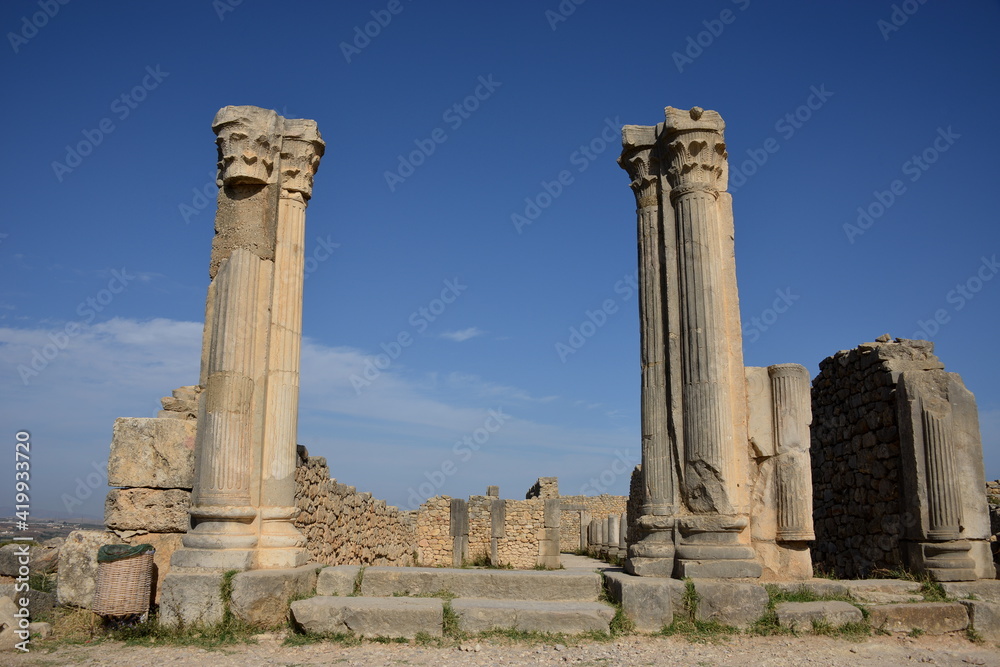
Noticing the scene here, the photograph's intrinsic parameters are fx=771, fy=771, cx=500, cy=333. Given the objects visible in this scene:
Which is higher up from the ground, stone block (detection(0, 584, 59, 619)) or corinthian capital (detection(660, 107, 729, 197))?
corinthian capital (detection(660, 107, 729, 197))

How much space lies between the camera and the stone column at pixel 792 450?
7852 mm

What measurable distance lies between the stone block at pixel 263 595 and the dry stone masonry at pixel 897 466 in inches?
271

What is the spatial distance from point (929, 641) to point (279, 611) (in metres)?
6.02

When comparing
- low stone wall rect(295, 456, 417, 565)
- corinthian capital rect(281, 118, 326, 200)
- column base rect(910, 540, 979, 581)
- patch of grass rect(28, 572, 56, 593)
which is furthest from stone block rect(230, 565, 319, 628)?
column base rect(910, 540, 979, 581)

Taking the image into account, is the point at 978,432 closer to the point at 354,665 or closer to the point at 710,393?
the point at 710,393

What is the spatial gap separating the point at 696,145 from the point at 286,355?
16.6ft

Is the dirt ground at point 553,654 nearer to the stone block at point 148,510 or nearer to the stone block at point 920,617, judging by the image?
the stone block at point 920,617

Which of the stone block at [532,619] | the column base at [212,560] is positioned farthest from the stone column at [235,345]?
the stone block at [532,619]

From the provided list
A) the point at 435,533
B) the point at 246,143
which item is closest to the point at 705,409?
the point at 246,143

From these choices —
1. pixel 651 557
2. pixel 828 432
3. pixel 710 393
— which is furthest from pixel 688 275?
pixel 828 432

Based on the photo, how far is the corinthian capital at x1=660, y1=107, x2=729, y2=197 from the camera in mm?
8383

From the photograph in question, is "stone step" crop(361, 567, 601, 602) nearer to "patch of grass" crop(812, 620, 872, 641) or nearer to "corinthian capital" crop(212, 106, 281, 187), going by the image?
"patch of grass" crop(812, 620, 872, 641)

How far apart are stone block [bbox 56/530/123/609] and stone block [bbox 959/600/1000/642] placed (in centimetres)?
845

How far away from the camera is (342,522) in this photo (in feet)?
41.3
